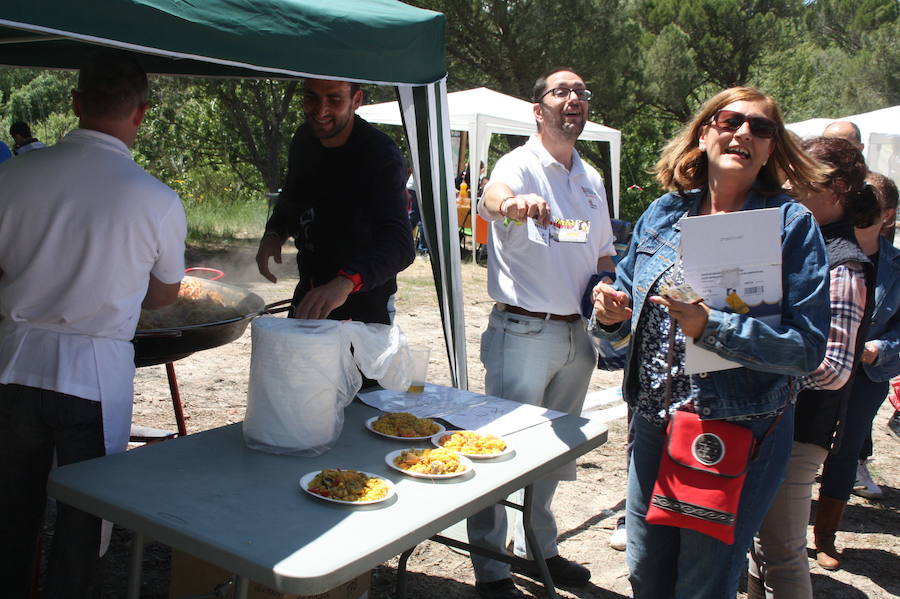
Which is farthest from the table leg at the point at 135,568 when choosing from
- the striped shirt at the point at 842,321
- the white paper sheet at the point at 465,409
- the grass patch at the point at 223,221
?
the grass patch at the point at 223,221

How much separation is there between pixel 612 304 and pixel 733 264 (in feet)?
1.32

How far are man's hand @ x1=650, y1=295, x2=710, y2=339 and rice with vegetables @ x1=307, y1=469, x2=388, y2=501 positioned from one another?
79cm

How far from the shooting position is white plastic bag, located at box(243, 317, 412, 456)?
2018mm

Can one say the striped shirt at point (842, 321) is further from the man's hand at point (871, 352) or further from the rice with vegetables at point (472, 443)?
the man's hand at point (871, 352)

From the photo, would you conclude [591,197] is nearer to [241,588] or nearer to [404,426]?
[404,426]

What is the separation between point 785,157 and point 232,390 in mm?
4133

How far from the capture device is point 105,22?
1734 millimetres

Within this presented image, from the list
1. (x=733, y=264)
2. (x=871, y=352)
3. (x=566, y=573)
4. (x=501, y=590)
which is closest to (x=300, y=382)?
(x=733, y=264)

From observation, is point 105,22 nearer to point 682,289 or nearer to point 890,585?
point 682,289

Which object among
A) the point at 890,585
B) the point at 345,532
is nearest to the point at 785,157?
the point at 345,532

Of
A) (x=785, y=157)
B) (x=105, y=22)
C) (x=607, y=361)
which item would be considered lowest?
(x=607, y=361)

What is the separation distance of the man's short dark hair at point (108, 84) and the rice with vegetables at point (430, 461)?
1.14 meters

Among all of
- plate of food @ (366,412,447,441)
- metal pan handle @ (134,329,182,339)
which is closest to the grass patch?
metal pan handle @ (134,329,182,339)

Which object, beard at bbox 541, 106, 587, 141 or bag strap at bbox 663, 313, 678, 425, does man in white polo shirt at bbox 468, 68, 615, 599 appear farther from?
bag strap at bbox 663, 313, 678, 425
